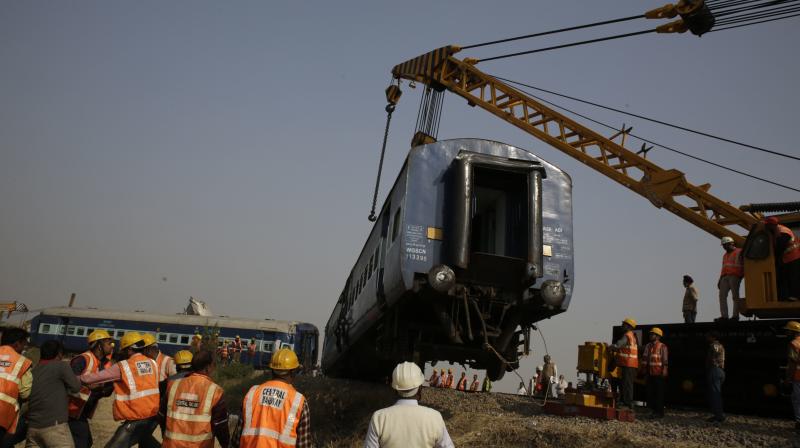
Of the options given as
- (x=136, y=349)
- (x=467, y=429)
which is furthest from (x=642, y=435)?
(x=136, y=349)

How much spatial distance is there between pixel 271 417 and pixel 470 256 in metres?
4.50

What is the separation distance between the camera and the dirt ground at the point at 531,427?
22.6 feet

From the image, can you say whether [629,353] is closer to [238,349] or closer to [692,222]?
[692,222]

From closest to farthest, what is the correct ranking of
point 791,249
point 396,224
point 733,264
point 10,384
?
point 10,384 → point 396,224 → point 791,249 → point 733,264

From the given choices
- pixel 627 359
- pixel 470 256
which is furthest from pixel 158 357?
pixel 627 359

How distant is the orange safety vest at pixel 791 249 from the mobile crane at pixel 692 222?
18cm

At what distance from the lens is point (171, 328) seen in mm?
27062

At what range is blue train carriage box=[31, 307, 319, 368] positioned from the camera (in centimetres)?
2655

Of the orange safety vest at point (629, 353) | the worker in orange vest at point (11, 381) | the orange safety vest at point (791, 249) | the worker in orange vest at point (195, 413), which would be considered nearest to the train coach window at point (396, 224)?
the worker in orange vest at point (195, 413)

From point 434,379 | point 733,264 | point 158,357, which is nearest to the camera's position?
point 158,357

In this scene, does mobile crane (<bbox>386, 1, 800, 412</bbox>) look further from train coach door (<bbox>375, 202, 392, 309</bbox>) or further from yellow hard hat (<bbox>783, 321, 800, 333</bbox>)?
train coach door (<bbox>375, 202, 392, 309</bbox>)

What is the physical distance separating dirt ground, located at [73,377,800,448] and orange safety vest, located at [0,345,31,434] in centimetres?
466

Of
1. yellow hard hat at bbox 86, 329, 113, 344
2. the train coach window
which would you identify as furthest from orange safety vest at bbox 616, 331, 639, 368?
yellow hard hat at bbox 86, 329, 113, 344

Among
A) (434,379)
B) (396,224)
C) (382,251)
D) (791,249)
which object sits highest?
(791,249)
